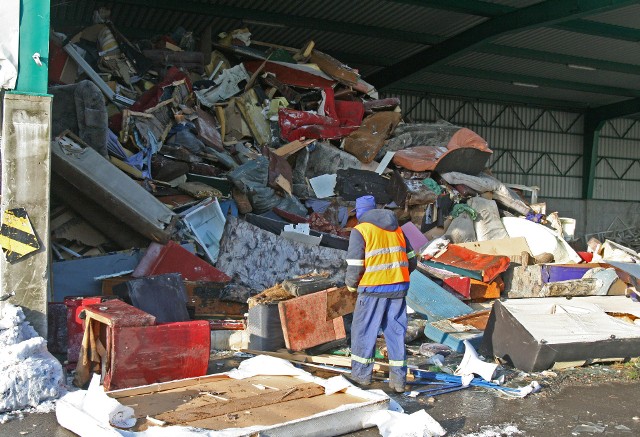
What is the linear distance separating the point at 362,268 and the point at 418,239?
5.45 m

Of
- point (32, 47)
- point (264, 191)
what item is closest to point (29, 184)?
point (32, 47)

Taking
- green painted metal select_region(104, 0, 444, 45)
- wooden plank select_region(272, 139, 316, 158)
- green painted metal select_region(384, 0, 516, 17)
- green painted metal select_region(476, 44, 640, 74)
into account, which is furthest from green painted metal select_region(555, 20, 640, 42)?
wooden plank select_region(272, 139, 316, 158)

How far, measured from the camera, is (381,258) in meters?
5.59

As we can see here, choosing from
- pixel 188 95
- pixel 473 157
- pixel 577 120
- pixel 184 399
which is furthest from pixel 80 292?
pixel 577 120

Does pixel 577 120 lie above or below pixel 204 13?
below

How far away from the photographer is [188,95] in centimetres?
1152

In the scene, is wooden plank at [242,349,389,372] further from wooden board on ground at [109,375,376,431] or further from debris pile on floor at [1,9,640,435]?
wooden board on ground at [109,375,376,431]

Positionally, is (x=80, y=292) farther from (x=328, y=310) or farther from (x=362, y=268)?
(x=362, y=268)

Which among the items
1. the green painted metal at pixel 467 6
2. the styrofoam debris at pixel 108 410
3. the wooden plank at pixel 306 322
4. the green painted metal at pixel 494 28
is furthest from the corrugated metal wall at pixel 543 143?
the styrofoam debris at pixel 108 410

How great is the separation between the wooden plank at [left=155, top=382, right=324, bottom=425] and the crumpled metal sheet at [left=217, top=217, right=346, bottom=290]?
3.90 meters

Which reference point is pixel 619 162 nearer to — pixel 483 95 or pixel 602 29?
pixel 483 95

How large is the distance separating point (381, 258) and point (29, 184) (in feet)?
9.58

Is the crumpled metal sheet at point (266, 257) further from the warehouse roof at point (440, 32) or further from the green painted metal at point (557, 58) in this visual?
the green painted metal at point (557, 58)

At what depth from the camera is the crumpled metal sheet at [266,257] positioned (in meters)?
Answer: 8.92
